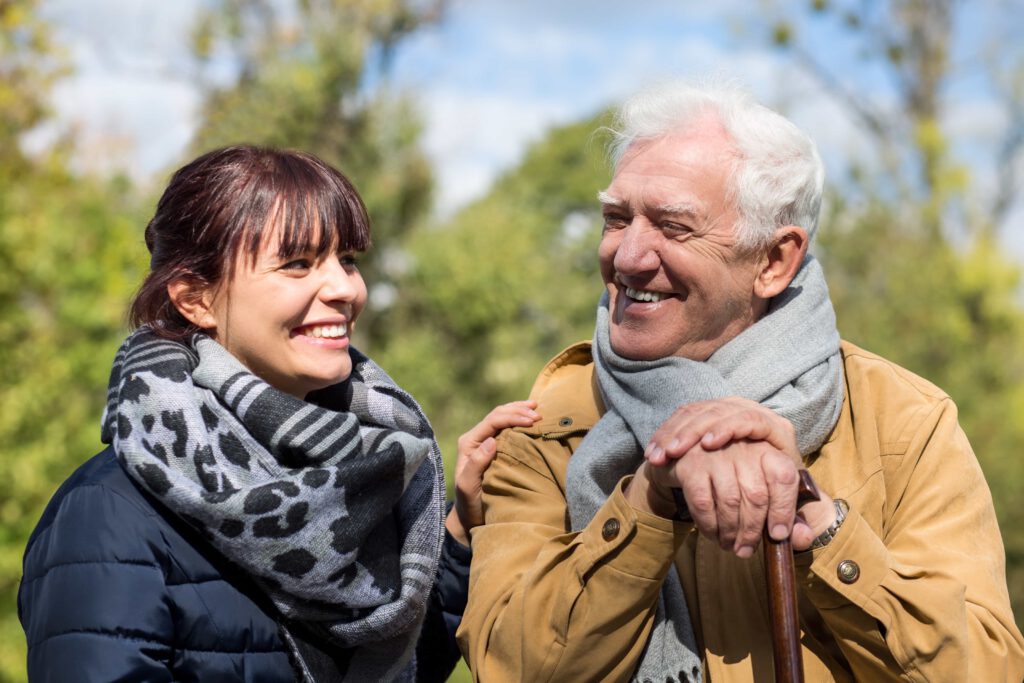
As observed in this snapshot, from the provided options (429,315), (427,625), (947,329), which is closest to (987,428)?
(947,329)

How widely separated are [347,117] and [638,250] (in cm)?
1155

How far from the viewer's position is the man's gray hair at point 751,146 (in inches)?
98.7

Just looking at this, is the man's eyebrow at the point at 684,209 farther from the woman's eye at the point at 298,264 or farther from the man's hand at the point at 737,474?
the woman's eye at the point at 298,264

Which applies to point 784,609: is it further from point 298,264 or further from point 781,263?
point 298,264

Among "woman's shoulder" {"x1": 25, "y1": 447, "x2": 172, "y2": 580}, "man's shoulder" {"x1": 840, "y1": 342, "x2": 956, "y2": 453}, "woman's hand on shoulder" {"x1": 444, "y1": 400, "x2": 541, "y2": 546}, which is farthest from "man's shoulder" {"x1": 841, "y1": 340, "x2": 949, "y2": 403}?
"woman's shoulder" {"x1": 25, "y1": 447, "x2": 172, "y2": 580}

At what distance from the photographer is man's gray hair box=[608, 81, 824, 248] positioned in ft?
8.23

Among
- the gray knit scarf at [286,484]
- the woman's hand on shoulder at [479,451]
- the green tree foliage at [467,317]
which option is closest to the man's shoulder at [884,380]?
the woman's hand on shoulder at [479,451]

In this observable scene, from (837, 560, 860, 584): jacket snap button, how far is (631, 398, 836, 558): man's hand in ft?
0.24

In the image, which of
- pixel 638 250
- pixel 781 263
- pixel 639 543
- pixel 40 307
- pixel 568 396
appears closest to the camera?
pixel 639 543

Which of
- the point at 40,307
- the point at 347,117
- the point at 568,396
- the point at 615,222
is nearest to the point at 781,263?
the point at 615,222

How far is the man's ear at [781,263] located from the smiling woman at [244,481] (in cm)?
62

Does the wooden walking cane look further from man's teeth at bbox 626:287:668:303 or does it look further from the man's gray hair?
the man's gray hair

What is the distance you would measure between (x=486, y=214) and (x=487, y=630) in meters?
12.7

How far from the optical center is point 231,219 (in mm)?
2375
